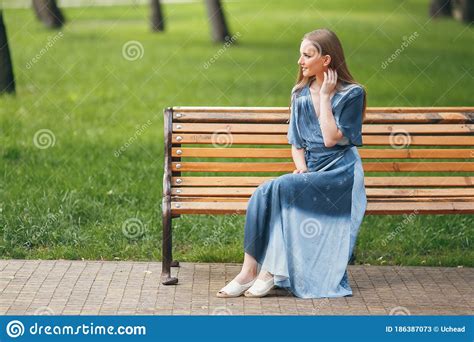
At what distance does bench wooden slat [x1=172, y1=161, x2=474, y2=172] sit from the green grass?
676 mm

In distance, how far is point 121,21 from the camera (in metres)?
30.2

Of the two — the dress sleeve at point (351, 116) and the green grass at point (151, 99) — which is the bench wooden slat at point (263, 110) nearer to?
the dress sleeve at point (351, 116)

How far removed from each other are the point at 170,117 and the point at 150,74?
10483mm

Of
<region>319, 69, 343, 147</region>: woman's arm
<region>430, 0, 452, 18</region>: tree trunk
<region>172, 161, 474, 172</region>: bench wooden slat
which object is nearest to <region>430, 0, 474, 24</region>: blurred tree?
<region>430, 0, 452, 18</region>: tree trunk

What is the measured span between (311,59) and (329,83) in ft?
0.58

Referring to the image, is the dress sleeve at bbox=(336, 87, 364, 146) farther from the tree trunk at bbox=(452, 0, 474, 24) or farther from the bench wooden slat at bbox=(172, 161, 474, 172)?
the tree trunk at bbox=(452, 0, 474, 24)

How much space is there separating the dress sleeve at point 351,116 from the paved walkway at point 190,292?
950 mm

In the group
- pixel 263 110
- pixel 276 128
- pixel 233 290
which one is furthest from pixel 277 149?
pixel 233 290

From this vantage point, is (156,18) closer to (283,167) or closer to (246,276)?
(283,167)

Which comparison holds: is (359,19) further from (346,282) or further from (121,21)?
(346,282)

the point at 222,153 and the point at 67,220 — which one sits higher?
the point at 222,153

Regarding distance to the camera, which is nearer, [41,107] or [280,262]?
[280,262]

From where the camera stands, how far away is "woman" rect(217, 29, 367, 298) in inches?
252

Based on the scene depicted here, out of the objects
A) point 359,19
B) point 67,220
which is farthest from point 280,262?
point 359,19
